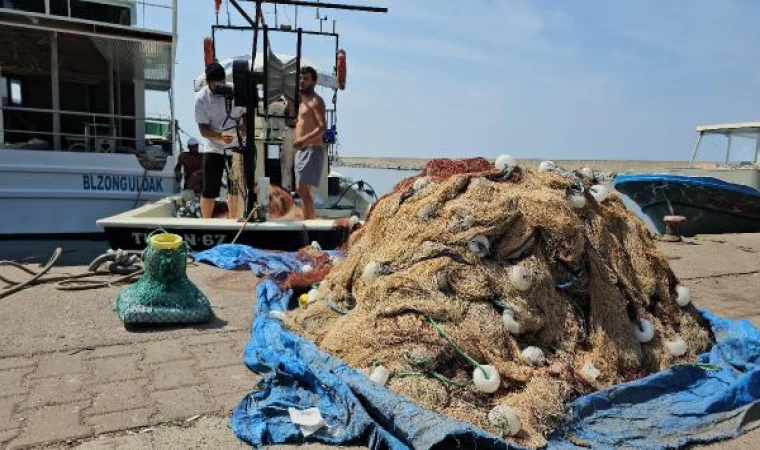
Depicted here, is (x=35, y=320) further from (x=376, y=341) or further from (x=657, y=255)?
(x=657, y=255)

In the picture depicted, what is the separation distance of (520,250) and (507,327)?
0.56 m

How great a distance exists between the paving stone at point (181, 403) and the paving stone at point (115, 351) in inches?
29.1

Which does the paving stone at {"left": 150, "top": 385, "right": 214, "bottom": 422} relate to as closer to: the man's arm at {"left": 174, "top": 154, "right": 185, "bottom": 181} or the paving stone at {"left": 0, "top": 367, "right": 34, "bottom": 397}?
the paving stone at {"left": 0, "top": 367, "right": 34, "bottom": 397}

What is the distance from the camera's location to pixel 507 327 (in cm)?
343

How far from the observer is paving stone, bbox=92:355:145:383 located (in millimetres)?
3463

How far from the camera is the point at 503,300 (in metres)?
3.54

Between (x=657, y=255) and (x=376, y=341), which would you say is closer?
(x=376, y=341)

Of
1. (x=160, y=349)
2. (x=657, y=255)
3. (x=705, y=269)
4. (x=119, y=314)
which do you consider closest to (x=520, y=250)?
(x=657, y=255)

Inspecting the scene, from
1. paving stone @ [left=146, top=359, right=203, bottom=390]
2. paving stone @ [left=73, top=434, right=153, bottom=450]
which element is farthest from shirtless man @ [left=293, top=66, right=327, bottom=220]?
paving stone @ [left=73, top=434, right=153, bottom=450]

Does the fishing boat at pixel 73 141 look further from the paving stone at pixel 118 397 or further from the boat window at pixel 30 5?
the paving stone at pixel 118 397

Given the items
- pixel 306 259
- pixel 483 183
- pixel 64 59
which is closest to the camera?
pixel 483 183

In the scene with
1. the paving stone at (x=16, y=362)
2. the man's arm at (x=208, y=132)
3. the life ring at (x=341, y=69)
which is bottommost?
the paving stone at (x=16, y=362)

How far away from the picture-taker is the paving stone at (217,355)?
3760mm

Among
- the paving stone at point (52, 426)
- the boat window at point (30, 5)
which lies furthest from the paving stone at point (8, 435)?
the boat window at point (30, 5)
